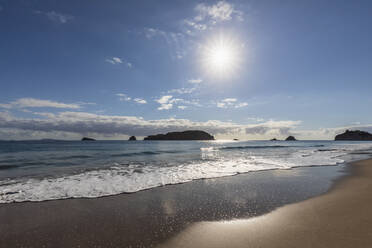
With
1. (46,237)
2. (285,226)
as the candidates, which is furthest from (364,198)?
(46,237)

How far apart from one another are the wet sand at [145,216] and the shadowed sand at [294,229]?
0.04 metres

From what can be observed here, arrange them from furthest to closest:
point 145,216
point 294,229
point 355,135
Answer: point 355,135
point 145,216
point 294,229

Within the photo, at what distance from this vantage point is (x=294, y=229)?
4.15 meters

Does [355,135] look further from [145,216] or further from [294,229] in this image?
[145,216]

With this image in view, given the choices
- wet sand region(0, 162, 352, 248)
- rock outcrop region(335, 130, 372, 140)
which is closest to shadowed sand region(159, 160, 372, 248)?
wet sand region(0, 162, 352, 248)

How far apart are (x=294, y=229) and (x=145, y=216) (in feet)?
13.1

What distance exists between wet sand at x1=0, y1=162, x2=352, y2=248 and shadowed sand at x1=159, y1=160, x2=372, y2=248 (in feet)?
0.14

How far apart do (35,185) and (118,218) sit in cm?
662

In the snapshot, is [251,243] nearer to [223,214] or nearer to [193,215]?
[223,214]

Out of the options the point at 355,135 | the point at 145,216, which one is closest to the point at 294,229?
the point at 145,216

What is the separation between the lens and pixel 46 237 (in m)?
3.95

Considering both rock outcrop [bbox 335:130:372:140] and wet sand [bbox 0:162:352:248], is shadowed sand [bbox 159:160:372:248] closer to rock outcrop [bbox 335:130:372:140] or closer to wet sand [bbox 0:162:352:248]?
wet sand [bbox 0:162:352:248]

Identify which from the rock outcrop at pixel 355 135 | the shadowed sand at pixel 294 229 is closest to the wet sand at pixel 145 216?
the shadowed sand at pixel 294 229

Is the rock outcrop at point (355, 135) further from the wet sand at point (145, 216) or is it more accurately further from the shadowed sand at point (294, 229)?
the shadowed sand at point (294, 229)
